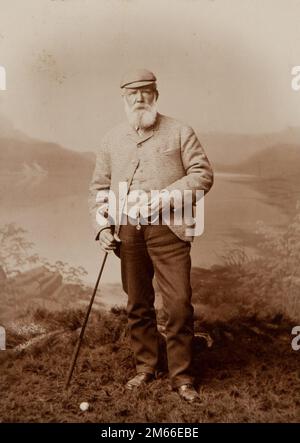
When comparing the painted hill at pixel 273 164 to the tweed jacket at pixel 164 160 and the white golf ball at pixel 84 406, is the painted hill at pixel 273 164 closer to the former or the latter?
the tweed jacket at pixel 164 160

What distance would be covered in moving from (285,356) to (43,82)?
2454mm

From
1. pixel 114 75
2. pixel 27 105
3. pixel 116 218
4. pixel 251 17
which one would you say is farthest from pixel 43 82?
pixel 251 17

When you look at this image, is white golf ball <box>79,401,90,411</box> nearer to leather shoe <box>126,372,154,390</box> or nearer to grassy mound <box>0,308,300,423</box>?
grassy mound <box>0,308,300,423</box>

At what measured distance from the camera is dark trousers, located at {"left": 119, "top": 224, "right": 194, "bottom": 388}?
11.4 feet

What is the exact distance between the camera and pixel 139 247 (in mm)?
3562

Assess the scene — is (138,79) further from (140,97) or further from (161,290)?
(161,290)

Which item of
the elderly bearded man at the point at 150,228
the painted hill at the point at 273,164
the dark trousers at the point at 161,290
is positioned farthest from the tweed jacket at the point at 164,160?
the painted hill at the point at 273,164

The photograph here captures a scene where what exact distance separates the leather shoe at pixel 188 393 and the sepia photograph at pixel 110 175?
0.22m

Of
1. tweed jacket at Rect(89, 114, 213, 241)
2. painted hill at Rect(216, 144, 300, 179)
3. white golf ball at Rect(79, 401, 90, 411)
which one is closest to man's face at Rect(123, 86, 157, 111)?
tweed jacket at Rect(89, 114, 213, 241)

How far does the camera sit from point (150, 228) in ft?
11.5

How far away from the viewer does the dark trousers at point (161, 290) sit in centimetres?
346

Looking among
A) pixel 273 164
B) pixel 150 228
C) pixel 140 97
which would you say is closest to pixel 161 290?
pixel 150 228

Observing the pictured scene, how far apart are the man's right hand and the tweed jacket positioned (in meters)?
0.03
